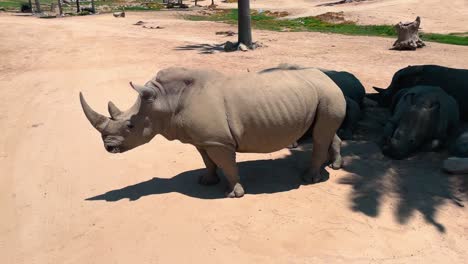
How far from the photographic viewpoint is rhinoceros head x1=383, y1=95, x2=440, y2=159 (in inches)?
271

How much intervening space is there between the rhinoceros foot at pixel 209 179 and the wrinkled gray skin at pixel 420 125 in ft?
9.48

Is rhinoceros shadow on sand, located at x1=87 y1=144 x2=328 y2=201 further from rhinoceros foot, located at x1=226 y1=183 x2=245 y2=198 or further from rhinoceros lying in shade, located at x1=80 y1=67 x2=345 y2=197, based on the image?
rhinoceros lying in shade, located at x1=80 y1=67 x2=345 y2=197

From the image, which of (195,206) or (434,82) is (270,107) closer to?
(195,206)

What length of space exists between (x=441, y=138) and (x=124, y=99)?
7207 millimetres

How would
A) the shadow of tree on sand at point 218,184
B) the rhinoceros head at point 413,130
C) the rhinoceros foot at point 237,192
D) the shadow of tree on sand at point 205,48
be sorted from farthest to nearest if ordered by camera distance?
the shadow of tree on sand at point 205,48 < the rhinoceros head at point 413,130 < the shadow of tree on sand at point 218,184 < the rhinoceros foot at point 237,192

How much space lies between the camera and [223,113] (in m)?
5.35

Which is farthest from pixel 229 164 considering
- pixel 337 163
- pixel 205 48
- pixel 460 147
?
pixel 205 48

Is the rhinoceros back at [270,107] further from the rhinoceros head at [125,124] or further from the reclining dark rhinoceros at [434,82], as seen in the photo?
the reclining dark rhinoceros at [434,82]

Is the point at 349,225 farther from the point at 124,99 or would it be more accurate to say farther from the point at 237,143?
the point at 124,99

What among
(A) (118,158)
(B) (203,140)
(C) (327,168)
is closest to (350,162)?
(C) (327,168)

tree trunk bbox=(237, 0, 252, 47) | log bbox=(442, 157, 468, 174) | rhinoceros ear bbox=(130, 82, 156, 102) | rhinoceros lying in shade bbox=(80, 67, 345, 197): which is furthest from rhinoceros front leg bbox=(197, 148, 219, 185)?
tree trunk bbox=(237, 0, 252, 47)

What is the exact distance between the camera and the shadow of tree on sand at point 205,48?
17.2 m

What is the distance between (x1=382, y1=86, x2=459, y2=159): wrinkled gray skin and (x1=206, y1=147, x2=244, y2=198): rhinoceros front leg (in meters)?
2.79

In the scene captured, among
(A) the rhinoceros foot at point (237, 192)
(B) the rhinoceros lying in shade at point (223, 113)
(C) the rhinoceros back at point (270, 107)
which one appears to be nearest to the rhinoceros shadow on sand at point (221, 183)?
(A) the rhinoceros foot at point (237, 192)
